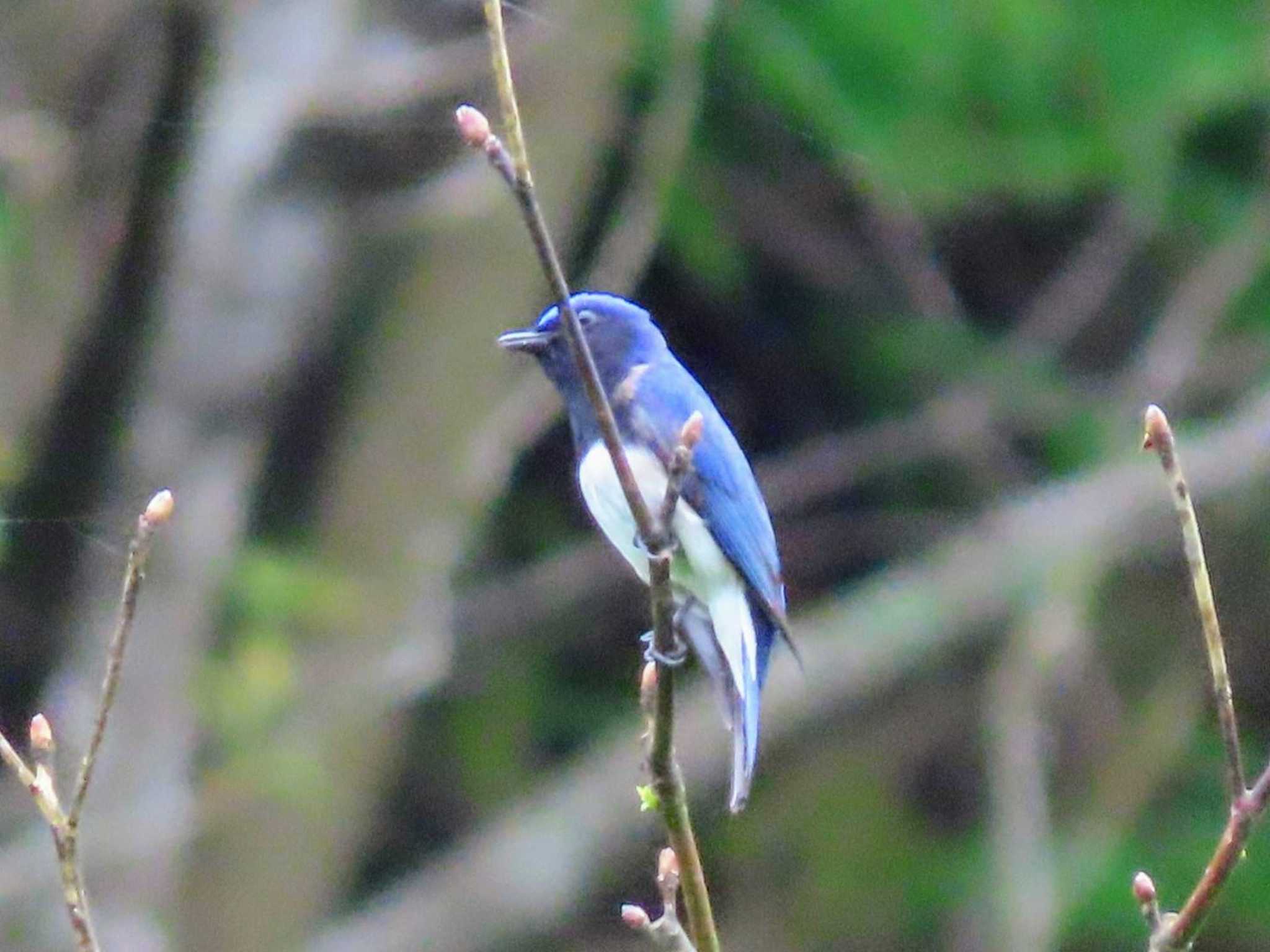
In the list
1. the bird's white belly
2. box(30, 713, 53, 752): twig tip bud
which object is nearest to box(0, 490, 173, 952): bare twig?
box(30, 713, 53, 752): twig tip bud

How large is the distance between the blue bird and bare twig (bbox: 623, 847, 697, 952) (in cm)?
65

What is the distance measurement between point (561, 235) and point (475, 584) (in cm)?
173

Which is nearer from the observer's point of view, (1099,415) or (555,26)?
(555,26)

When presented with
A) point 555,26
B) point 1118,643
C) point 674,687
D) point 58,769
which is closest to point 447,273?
point 555,26

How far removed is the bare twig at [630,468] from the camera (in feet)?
6.77

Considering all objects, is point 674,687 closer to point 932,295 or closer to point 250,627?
point 250,627

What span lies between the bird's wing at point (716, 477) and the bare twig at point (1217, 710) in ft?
4.00

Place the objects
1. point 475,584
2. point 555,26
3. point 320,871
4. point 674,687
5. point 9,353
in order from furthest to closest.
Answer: point 475,584 → point 320,871 → point 9,353 → point 555,26 → point 674,687

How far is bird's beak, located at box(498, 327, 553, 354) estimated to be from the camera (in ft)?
11.5

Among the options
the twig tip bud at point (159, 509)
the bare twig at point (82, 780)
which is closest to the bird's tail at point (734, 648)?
the twig tip bud at point (159, 509)

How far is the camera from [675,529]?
3354mm

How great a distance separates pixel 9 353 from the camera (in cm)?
681

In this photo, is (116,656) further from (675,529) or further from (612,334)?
(612,334)

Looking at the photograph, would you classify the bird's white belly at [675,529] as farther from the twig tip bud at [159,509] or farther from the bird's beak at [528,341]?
the twig tip bud at [159,509]
